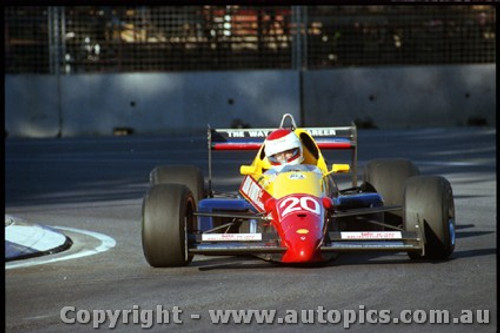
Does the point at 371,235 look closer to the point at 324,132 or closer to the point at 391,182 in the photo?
the point at 391,182

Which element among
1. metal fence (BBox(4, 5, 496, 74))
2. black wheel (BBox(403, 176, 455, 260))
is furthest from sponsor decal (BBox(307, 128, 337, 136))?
metal fence (BBox(4, 5, 496, 74))

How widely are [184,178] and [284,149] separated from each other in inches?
49.6

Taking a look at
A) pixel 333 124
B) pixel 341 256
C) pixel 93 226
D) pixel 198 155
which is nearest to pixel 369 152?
pixel 198 155

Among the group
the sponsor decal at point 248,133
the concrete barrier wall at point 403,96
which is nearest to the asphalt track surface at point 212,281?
the sponsor decal at point 248,133

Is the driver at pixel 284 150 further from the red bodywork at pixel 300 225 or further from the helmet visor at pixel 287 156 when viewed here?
the red bodywork at pixel 300 225

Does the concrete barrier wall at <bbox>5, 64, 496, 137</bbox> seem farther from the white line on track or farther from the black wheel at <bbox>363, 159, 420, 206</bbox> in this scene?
the black wheel at <bbox>363, 159, 420, 206</bbox>

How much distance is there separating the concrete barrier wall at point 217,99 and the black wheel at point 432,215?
18.3m

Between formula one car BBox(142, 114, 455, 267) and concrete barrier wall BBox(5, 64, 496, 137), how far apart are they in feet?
55.8

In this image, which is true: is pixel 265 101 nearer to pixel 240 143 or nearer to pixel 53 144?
pixel 53 144

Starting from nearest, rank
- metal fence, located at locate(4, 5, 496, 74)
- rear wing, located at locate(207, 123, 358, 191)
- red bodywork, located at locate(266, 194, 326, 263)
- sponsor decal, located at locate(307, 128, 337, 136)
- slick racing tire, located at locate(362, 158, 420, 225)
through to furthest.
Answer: red bodywork, located at locate(266, 194, 326, 263), slick racing tire, located at locate(362, 158, 420, 225), rear wing, located at locate(207, 123, 358, 191), sponsor decal, located at locate(307, 128, 337, 136), metal fence, located at locate(4, 5, 496, 74)

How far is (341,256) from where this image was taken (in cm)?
1270

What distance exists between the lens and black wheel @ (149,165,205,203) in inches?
545

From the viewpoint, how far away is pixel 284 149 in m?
13.0

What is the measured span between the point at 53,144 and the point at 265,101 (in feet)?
14.9
